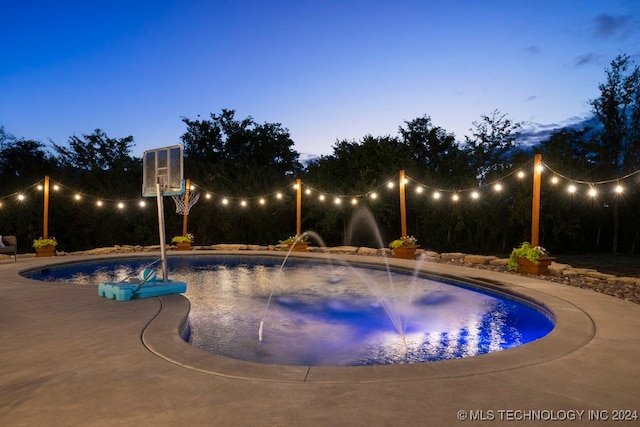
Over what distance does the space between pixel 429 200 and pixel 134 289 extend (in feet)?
54.7

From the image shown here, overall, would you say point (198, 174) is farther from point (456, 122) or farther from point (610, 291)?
point (610, 291)

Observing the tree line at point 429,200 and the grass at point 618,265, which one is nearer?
the grass at point 618,265

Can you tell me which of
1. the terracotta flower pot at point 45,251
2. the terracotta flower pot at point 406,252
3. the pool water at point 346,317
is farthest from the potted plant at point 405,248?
the terracotta flower pot at point 45,251

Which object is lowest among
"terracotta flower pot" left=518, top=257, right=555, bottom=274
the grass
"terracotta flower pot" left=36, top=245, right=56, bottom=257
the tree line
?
the grass

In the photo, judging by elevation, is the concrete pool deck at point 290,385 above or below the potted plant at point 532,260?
below

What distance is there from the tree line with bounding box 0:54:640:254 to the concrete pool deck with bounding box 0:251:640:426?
52.5ft

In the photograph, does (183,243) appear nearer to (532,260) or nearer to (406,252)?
(406,252)

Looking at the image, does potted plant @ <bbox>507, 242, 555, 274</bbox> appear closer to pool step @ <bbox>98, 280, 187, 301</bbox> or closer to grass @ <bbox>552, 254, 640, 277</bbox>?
grass @ <bbox>552, 254, 640, 277</bbox>

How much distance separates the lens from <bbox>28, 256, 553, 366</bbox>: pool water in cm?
553

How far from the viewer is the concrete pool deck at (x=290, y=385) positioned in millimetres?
2803

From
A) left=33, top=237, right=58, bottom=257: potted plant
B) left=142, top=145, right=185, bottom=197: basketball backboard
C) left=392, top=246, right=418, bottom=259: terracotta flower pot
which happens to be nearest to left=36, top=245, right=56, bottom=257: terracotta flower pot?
left=33, top=237, right=58, bottom=257: potted plant

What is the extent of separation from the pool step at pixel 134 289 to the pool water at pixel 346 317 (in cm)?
61

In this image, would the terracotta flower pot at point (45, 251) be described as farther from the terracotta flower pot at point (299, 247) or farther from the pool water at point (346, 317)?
the terracotta flower pot at point (299, 247)

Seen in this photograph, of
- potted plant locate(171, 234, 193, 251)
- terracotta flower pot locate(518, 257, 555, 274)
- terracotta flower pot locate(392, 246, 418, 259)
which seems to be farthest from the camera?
potted plant locate(171, 234, 193, 251)
